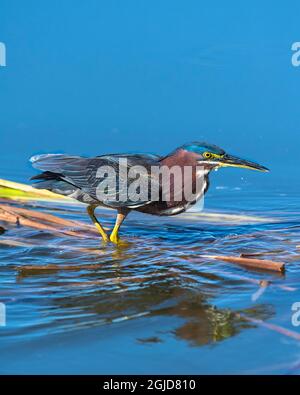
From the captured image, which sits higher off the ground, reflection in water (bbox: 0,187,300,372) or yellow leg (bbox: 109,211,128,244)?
yellow leg (bbox: 109,211,128,244)

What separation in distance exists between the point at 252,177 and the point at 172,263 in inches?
138

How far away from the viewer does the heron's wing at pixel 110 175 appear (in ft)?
20.4

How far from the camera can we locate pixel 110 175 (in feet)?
20.9

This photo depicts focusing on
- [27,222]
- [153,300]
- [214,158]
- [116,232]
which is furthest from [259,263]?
[27,222]

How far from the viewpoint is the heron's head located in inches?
249

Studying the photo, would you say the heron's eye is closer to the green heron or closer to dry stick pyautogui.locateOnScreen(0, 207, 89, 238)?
the green heron

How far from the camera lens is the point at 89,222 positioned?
720 centimetres

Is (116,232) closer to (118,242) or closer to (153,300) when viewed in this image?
(118,242)

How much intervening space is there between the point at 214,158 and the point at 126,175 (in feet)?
2.57

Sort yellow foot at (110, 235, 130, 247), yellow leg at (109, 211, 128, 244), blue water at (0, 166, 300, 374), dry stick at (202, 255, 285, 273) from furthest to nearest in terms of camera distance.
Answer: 1. yellow leg at (109, 211, 128, 244)
2. yellow foot at (110, 235, 130, 247)
3. dry stick at (202, 255, 285, 273)
4. blue water at (0, 166, 300, 374)

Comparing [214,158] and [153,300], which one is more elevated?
[214,158]

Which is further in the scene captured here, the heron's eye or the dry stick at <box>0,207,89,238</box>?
the dry stick at <box>0,207,89,238</box>

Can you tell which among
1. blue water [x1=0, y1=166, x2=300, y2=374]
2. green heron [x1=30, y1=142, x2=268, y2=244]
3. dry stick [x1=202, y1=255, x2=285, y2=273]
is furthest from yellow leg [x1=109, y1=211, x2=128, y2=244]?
dry stick [x1=202, y1=255, x2=285, y2=273]
